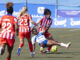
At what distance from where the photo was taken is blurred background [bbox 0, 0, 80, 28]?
36938mm

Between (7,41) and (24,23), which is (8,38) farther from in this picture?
(24,23)

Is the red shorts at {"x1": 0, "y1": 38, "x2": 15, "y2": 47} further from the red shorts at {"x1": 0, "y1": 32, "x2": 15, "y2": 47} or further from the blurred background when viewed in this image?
the blurred background

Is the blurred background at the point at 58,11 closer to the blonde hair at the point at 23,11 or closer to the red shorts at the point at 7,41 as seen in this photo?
the blonde hair at the point at 23,11

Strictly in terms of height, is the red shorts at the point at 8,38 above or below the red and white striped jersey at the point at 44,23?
above

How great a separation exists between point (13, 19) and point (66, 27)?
2575 cm

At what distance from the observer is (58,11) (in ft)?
144

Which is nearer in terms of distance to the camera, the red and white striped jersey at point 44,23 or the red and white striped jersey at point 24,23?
the red and white striped jersey at point 24,23

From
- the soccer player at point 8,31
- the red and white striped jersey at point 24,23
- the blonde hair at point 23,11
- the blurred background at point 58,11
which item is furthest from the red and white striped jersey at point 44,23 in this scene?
the blurred background at point 58,11

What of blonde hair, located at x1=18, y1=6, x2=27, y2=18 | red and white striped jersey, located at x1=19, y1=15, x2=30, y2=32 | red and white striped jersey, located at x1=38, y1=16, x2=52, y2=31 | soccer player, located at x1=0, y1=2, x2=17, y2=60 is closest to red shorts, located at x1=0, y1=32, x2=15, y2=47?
soccer player, located at x1=0, y1=2, x2=17, y2=60

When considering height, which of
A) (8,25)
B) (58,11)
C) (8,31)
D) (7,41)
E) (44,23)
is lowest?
Answer: (58,11)

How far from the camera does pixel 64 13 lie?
1722 inches

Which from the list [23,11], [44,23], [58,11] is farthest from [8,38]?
[58,11]

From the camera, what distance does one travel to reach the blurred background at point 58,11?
36.9 m

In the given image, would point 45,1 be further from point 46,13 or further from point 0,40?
point 0,40
